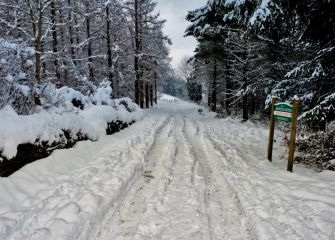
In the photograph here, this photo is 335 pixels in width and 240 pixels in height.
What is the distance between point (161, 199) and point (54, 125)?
133 inches

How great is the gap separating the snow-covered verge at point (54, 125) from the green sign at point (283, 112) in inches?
210

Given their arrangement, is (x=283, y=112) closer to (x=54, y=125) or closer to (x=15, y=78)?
(x=54, y=125)

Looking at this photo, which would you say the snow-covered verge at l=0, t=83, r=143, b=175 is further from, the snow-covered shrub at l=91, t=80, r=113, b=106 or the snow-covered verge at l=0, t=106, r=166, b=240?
the snow-covered verge at l=0, t=106, r=166, b=240

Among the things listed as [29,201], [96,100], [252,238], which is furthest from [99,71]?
[252,238]

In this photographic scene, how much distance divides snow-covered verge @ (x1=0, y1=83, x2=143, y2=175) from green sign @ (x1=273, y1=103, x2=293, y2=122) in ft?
17.5

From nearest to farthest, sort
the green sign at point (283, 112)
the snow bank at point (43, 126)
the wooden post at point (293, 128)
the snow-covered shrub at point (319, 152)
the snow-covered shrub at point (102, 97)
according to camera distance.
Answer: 1. the snow bank at point (43, 126)
2. the wooden post at point (293, 128)
3. the green sign at point (283, 112)
4. the snow-covered shrub at point (319, 152)
5. the snow-covered shrub at point (102, 97)

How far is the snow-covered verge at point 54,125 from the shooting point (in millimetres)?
4965

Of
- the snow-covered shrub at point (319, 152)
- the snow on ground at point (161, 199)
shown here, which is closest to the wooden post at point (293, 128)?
the snow on ground at point (161, 199)

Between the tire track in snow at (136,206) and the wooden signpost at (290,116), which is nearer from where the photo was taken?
the tire track in snow at (136,206)

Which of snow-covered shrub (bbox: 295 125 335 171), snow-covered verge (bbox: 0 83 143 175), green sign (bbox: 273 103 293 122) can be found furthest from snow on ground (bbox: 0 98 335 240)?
green sign (bbox: 273 103 293 122)

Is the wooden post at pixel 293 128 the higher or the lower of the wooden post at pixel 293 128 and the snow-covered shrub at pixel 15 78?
the lower

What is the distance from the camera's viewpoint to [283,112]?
6953mm

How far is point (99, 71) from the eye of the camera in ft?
71.7

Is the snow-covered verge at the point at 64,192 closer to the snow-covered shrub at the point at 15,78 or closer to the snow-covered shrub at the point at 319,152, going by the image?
the snow-covered shrub at the point at 15,78
